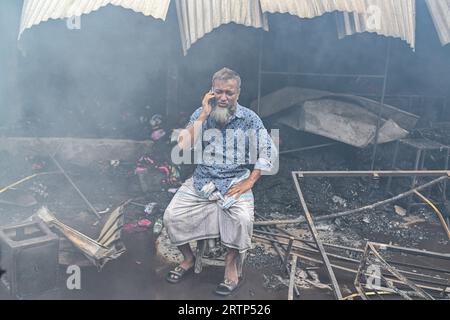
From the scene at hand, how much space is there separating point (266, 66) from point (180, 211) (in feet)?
15.0

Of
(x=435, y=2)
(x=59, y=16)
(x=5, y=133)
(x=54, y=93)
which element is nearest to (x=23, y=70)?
(x=54, y=93)

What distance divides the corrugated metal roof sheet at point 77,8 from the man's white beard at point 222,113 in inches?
59.3

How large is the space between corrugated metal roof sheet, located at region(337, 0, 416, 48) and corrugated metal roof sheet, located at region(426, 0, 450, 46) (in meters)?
0.64

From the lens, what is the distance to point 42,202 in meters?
6.39

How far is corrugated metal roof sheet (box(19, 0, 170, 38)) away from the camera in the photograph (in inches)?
198

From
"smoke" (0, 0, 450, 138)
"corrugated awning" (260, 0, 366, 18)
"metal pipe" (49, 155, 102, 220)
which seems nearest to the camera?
"corrugated awning" (260, 0, 366, 18)

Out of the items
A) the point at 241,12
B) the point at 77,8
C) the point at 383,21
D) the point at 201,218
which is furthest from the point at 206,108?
the point at 383,21

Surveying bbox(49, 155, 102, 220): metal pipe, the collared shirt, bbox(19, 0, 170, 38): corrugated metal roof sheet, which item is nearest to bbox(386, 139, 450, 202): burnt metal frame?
the collared shirt

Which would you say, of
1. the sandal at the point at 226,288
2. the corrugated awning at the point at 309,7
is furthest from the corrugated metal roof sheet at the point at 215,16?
the sandal at the point at 226,288

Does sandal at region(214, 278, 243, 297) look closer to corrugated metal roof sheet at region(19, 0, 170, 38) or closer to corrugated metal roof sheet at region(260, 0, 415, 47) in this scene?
corrugated metal roof sheet at region(19, 0, 170, 38)

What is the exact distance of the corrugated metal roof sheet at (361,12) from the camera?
5.37m

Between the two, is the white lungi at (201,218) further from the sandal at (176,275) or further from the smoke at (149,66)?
the smoke at (149,66)

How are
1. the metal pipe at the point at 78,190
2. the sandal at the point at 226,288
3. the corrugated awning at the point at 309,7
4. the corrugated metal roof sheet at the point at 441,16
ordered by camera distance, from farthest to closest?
the corrugated metal roof sheet at the point at 441,16, the metal pipe at the point at 78,190, the corrugated awning at the point at 309,7, the sandal at the point at 226,288
